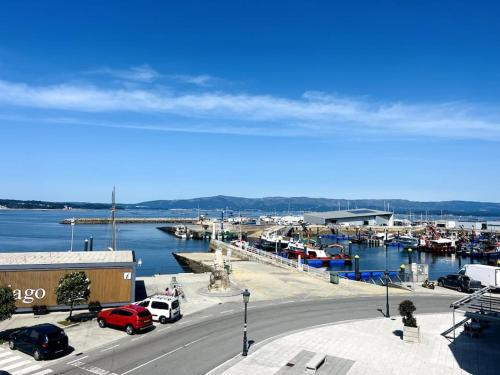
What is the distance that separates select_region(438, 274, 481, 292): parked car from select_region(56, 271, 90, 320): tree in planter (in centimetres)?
3597

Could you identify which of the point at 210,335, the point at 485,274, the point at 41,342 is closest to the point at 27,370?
the point at 41,342

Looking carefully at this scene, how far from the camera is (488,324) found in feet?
93.7

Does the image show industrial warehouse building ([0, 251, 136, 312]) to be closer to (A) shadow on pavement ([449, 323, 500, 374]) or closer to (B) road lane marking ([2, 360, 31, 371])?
(B) road lane marking ([2, 360, 31, 371])

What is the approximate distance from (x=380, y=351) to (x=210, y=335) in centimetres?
1014

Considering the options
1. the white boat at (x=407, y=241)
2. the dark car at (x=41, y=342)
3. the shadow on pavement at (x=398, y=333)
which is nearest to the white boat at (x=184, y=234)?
the white boat at (x=407, y=241)

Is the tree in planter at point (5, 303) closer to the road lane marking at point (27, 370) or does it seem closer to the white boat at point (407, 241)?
the road lane marking at point (27, 370)

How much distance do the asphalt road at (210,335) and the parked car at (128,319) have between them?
679 mm

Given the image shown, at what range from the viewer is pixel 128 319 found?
26.2 meters

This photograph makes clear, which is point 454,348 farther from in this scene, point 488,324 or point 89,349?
point 89,349

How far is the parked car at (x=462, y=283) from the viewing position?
1650 inches

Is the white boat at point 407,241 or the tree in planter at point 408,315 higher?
the tree in planter at point 408,315

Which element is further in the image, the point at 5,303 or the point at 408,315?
the point at 408,315

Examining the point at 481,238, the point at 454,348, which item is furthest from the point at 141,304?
the point at 481,238

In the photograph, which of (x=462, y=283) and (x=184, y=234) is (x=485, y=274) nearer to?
(x=462, y=283)
